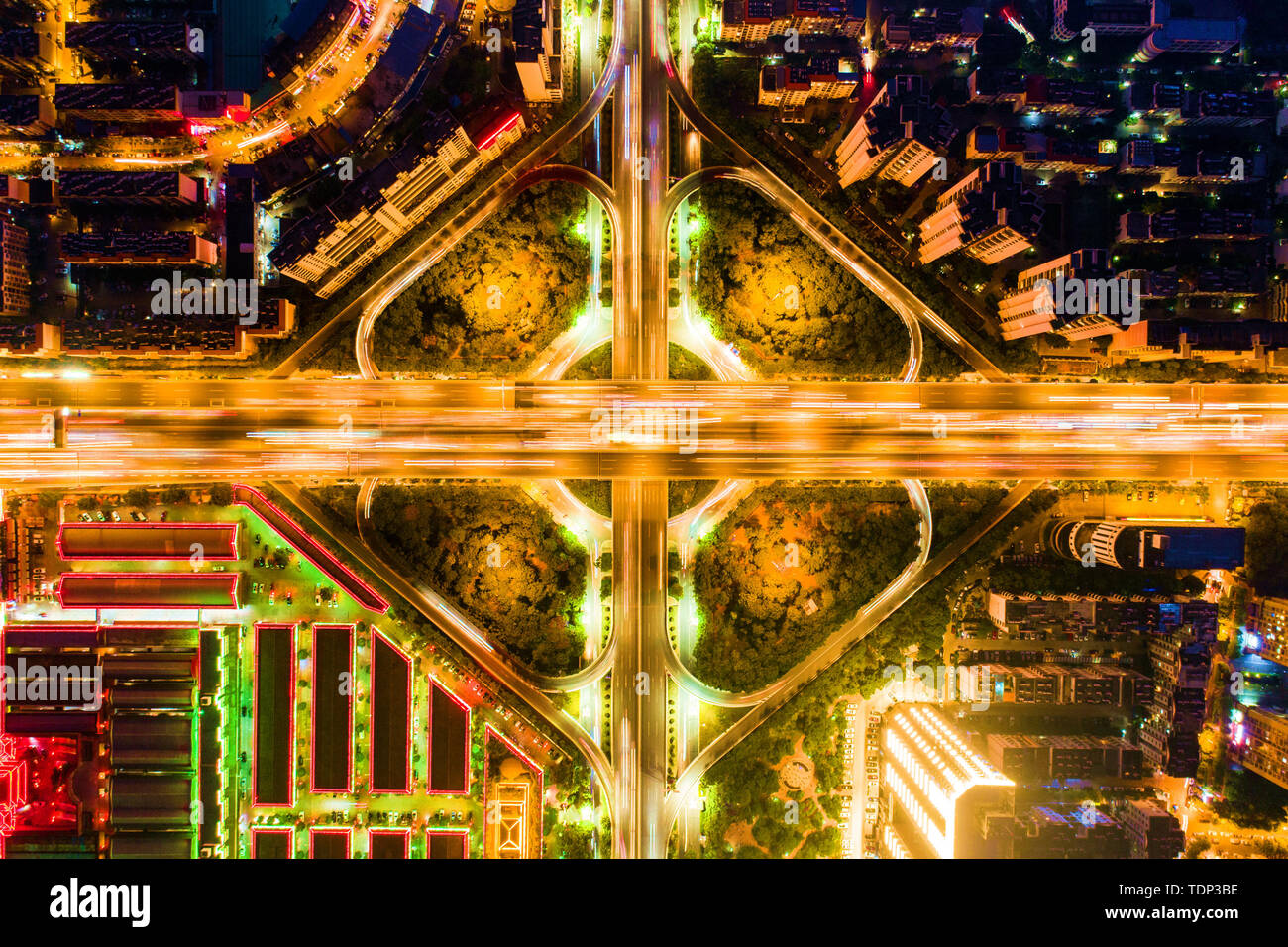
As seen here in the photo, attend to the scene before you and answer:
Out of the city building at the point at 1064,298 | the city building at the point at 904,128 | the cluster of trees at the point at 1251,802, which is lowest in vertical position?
the cluster of trees at the point at 1251,802

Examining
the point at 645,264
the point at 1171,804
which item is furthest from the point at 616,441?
the point at 1171,804

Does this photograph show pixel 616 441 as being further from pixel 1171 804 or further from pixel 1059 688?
pixel 1171 804

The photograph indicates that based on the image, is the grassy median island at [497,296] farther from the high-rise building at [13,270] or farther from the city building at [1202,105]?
the city building at [1202,105]

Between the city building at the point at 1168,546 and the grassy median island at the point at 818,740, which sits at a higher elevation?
the city building at the point at 1168,546

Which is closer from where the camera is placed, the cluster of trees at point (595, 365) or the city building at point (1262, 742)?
the city building at point (1262, 742)

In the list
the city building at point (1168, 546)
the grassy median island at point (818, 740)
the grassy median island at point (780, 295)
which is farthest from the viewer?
the grassy median island at point (818, 740)

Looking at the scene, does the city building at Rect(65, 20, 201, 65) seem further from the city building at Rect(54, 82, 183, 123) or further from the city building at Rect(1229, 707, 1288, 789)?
the city building at Rect(1229, 707, 1288, 789)

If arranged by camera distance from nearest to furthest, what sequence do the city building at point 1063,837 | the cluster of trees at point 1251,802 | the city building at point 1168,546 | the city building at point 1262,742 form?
1. the city building at point 1063,837
2. the city building at point 1168,546
3. the city building at point 1262,742
4. the cluster of trees at point 1251,802

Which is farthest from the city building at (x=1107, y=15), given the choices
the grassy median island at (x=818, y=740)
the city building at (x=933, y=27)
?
the grassy median island at (x=818, y=740)
